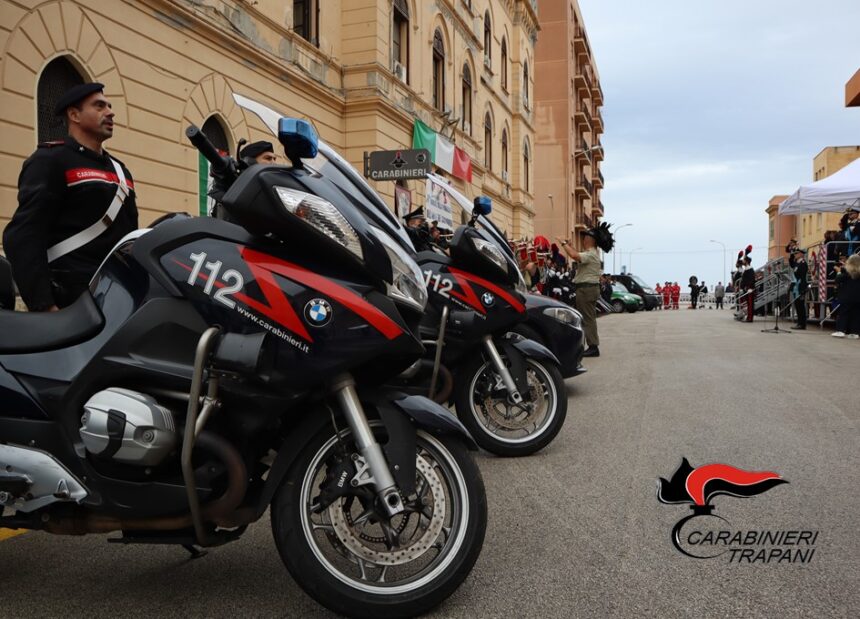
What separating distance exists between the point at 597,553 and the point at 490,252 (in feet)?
7.59

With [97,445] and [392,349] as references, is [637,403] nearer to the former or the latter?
[392,349]

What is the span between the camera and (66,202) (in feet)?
11.6

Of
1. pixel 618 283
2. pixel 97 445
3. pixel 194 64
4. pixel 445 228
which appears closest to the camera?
pixel 97 445

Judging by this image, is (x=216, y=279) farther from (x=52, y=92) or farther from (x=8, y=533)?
(x=52, y=92)

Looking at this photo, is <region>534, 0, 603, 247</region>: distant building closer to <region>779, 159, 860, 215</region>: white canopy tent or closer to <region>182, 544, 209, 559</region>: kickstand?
<region>779, 159, 860, 215</region>: white canopy tent

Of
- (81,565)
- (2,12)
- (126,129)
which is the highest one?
(2,12)

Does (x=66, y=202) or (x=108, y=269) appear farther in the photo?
(x=66, y=202)

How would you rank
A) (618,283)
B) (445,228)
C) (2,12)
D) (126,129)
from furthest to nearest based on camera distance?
(618,283) < (126,129) < (2,12) < (445,228)

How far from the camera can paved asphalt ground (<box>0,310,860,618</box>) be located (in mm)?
2568

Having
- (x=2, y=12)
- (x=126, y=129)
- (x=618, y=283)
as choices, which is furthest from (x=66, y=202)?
(x=618, y=283)

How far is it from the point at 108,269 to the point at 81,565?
4.11 feet

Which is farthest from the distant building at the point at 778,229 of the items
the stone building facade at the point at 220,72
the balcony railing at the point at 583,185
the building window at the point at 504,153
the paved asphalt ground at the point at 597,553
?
the paved asphalt ground at the point at 597,553

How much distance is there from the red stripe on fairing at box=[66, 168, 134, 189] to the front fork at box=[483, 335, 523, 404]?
2275 millimetres

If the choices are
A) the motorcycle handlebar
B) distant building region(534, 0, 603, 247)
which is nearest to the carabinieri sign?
the motorcycle handlebar
